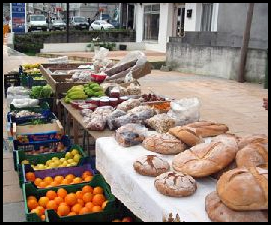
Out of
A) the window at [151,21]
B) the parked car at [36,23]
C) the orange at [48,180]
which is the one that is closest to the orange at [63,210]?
the orange at [48,180]

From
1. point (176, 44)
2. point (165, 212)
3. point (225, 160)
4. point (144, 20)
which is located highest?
point (144, 20)

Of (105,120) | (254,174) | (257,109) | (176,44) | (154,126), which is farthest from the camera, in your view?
(176,44)

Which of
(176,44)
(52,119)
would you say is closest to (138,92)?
(52,119)

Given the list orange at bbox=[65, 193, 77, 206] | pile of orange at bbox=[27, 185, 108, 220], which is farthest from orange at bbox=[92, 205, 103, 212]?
orange at bbox=[65, 193, 77, 206]

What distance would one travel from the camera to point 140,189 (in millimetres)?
2254

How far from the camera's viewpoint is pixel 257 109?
305 inches

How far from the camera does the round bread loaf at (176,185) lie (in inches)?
80.8

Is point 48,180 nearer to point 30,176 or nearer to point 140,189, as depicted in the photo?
point 30,176

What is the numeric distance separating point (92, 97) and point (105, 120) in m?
1.39

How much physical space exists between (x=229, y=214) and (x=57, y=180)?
2.20 metres

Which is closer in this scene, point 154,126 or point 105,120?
point 154,126

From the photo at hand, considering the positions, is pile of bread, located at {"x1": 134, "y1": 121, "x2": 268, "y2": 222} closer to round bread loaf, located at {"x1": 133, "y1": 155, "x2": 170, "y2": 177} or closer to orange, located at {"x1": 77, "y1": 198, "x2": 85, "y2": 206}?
round bread loaf, located at {"x1": 133, "y1": 155, "x2": 170, "y2": 177}

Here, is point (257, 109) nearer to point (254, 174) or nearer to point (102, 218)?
point (102, 218)

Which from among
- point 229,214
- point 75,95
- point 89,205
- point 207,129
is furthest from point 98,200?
point 75,95
